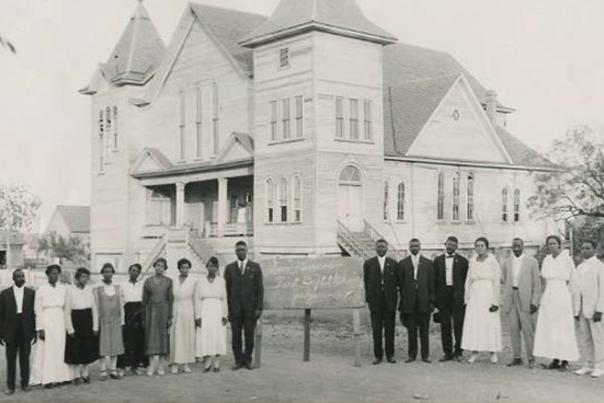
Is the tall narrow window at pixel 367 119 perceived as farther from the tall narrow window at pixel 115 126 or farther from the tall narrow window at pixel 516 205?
the tall narrow window at pixel 115 126

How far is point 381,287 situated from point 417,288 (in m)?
0.61

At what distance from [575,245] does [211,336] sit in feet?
107

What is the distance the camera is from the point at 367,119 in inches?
1316

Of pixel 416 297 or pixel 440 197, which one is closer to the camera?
pixel 416 297

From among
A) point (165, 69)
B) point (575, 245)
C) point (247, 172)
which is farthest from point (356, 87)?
point (575, 245)

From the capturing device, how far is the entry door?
1296 inches

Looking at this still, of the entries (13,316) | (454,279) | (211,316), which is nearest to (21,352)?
(13,316)

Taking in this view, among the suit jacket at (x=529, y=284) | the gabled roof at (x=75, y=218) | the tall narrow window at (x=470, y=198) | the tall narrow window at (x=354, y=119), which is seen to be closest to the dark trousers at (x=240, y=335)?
the suit jacket at (x=529, y=284)

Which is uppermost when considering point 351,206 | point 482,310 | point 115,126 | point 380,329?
point 115,126

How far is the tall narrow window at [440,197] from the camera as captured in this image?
1524 inches

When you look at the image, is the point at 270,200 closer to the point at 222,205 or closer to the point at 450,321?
the point at 222,205

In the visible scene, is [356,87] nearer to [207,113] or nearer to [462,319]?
[207,113]

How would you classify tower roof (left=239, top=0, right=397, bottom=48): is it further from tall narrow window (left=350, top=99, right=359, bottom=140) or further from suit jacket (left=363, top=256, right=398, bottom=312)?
suit jacket (left=363, top=256, right=398, bottom=312)

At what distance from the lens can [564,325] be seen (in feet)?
43.8
